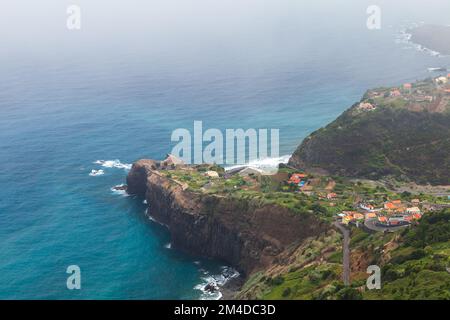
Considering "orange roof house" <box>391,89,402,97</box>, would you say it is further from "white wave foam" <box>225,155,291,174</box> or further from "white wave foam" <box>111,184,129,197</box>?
"white wave foam" <box>111,184,129,197</box>

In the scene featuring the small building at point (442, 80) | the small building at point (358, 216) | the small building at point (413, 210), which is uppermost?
the small building at point (442, 80)

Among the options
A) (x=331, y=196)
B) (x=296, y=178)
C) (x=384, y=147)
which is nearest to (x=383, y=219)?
(x=331, y=196)

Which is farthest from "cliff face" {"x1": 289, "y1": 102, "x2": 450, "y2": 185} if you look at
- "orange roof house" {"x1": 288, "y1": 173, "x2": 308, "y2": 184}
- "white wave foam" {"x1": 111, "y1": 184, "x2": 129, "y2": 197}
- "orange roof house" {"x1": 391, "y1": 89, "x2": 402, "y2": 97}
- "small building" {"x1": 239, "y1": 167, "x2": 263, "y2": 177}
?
"white wave foam" {"x1": 111, "y1": 184, "x2": 129, "y2": 197}

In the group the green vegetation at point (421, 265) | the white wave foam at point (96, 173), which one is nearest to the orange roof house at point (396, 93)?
the white wave foam at point (96, 173)

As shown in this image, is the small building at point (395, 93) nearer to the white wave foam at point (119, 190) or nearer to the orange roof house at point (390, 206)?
the orange roof house at point (390, 206)

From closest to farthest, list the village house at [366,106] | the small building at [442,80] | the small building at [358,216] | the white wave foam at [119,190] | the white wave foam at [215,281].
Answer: the white wave foam at [215,281], the small building at [358,216], the white wave foam at [119,190], the village house at [366,106], the small building at [442,80]

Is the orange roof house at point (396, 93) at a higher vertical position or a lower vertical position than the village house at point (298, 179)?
higher
